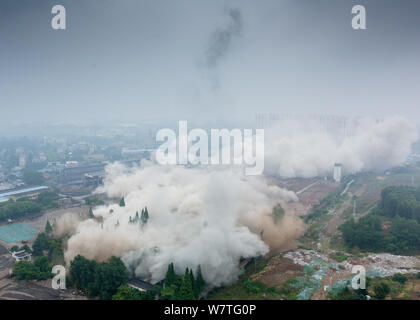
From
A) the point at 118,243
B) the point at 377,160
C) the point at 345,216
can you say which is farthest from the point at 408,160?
the point at 118,243

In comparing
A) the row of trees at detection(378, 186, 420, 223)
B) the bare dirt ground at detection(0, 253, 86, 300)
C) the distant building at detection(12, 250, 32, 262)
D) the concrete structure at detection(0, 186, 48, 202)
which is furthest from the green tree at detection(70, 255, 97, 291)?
the concrete structure at detection(0, 186, 48, 202)

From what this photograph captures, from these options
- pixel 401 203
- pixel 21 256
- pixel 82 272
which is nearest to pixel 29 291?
pixel 82 272

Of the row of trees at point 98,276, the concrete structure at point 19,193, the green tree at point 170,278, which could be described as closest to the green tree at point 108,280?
the row of trees at point 98,276

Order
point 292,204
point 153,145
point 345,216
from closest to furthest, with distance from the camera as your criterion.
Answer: point 345,216 → point 292,204 → point 153,145

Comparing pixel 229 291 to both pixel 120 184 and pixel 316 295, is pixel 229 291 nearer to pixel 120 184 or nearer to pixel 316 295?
pixel 316 295

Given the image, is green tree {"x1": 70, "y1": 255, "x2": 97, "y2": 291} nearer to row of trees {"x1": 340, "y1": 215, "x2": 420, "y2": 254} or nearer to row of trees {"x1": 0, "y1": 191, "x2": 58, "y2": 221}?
row of trees {"x1": 0, "y1": 191, "x2": 58, "y2": 221}

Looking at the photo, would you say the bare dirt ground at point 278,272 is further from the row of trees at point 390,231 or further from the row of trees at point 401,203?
the row of trees at point 401,203

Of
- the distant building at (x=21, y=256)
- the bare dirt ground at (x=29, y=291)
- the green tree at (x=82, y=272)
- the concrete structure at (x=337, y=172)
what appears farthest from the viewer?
the concrete structure at (x=337, y=172)

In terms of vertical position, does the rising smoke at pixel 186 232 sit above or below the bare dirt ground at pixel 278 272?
above

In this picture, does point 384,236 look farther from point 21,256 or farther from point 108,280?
point 21,256
